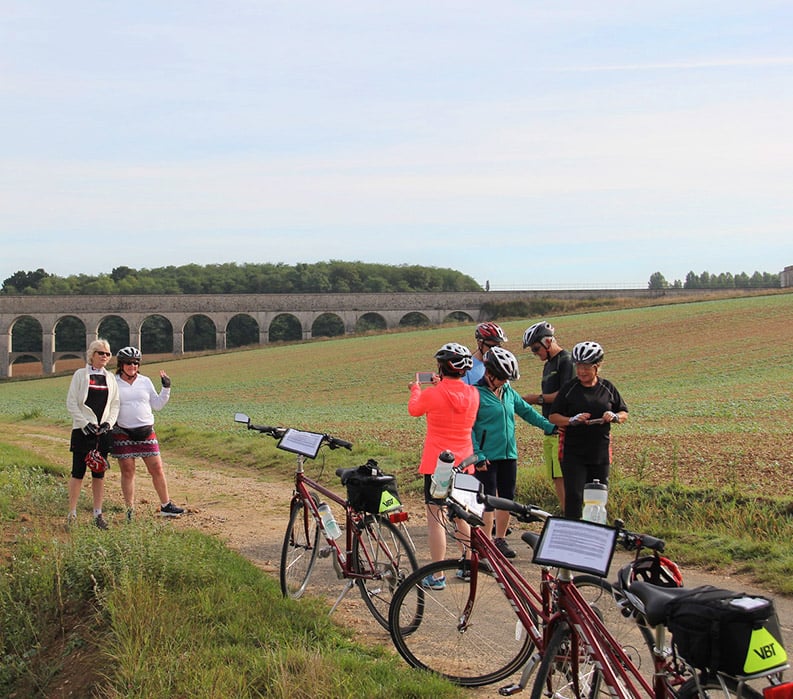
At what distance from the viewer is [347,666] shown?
4609mm

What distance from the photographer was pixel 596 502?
354cm

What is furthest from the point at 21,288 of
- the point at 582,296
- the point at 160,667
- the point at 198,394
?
the point at 160,667

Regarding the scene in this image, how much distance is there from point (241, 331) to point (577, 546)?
89.7 m

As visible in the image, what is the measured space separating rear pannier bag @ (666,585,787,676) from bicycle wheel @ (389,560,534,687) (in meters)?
1.80

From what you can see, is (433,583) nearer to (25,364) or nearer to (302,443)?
(302,443)

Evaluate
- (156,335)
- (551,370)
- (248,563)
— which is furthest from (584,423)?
(156,335)

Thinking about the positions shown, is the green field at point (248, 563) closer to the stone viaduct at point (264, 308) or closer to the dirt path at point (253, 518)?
the dirt path at point (253, 518)

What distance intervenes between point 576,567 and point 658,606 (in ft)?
1.38

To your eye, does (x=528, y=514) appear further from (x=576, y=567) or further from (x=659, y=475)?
(x=659, y=475)

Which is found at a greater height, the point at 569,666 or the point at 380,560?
the point at 569,666

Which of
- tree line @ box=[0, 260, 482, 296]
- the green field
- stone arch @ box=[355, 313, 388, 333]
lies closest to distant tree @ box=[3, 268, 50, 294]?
tree line @ box=[0, 260, 482, 296]

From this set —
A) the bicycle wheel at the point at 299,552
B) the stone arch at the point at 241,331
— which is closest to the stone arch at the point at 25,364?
the stone arch at the point at 241,331

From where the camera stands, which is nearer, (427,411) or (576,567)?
(576,567)

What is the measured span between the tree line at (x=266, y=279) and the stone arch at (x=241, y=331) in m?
26.3
